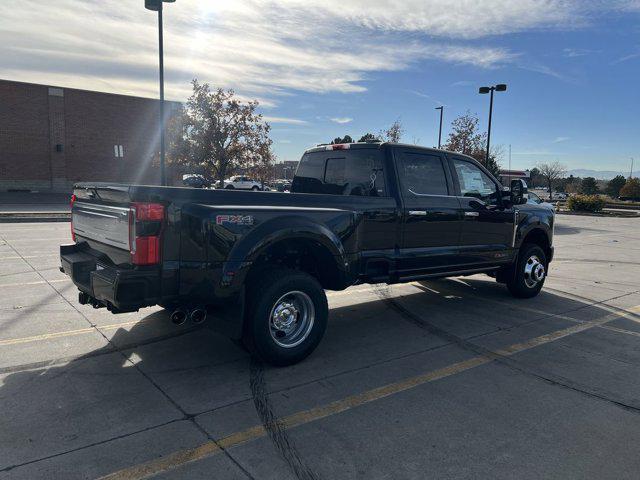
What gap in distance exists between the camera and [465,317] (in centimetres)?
623

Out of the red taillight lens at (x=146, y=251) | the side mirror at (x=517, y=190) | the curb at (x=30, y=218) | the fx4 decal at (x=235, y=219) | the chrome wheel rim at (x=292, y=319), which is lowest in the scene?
the curb at (x=30, y=218)

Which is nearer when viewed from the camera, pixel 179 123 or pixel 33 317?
pixel 33 317

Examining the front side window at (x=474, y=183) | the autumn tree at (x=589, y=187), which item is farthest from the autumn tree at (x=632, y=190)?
the front side window at (x=474, y=183)

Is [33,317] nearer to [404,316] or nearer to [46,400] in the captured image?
[46,400]

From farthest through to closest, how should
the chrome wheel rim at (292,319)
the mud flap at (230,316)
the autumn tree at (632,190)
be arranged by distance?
the autumn tree at (632,190)
the chrome wheel rim at (292,319)
the mud flap at (230,316)

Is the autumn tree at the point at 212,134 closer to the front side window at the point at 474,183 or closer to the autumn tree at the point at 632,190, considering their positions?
the front side window at the point at 474,183

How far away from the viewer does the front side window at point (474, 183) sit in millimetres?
6262

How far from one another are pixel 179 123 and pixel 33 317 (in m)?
24.2

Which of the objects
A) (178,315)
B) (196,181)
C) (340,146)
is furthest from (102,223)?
(196,181)

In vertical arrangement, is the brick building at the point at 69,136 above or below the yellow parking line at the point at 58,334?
above

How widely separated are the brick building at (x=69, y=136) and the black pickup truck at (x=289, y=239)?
29868 millimetres

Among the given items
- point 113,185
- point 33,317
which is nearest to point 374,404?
point 113,185

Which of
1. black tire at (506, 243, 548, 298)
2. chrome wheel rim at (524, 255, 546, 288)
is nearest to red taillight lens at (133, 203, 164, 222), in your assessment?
black tire at (506, 243, 548, 298)

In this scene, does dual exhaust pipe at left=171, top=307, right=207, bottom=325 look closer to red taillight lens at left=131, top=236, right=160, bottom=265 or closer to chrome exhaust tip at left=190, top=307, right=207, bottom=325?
chrome exhaust tip at left=190, top=307, right=207, bottom=325
